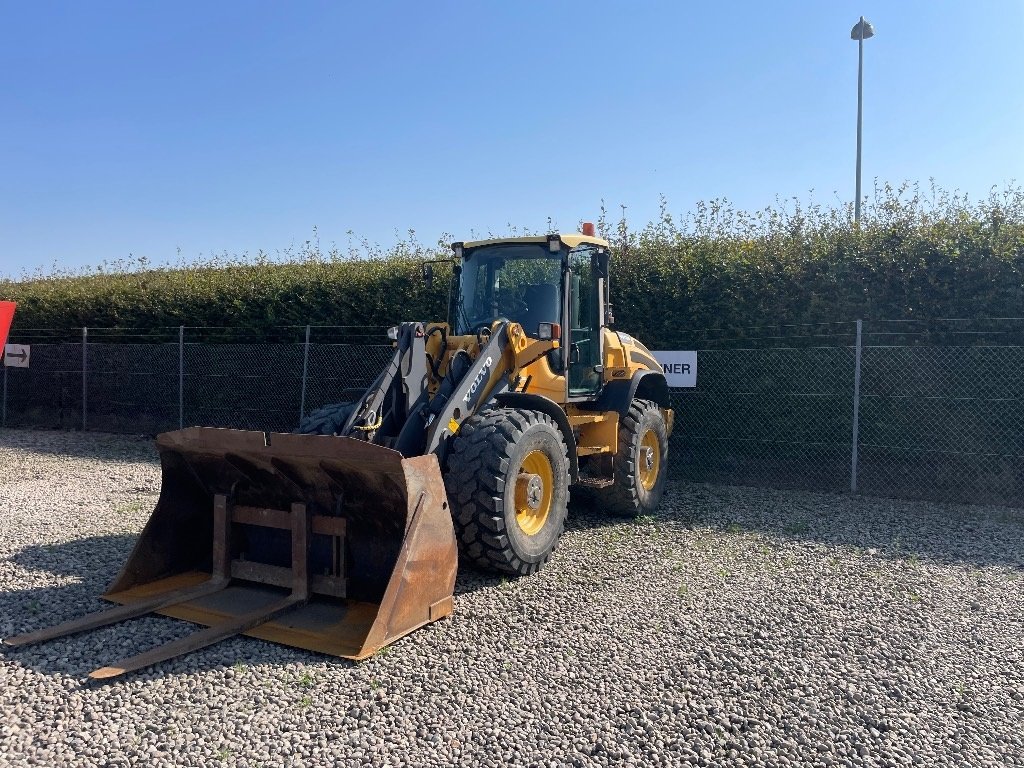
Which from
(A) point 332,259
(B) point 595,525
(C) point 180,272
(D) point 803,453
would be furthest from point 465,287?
(C) point 180,272

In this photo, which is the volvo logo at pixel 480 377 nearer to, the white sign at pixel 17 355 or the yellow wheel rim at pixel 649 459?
the yellow wheel rim at pixel 649 459

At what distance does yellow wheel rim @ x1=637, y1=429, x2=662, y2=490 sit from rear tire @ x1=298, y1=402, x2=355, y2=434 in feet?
9.93

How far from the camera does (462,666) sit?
15.3 feet

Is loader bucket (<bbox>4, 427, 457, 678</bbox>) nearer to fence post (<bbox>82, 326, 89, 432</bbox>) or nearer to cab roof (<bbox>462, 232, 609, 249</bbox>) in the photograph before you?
cab roof (<bbox>462, 232, 609, 249</bbox>)

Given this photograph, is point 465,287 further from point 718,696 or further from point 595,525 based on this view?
point 718,696

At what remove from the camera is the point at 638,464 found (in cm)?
830

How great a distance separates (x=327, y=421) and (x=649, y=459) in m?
3.44

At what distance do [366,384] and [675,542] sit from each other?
6277 millimetres

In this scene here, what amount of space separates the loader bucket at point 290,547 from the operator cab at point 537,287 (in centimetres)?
226

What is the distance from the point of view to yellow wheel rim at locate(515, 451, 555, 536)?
20.5 feet

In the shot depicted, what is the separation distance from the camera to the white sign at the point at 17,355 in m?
16.5

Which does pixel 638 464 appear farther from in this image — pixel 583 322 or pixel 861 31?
pixel 861 31

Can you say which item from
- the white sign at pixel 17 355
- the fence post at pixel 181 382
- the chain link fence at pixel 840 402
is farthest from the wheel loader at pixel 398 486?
the white sign at pixel 17 355

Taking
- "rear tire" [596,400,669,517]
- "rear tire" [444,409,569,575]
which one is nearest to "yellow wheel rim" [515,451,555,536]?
"rear tire" [444,409,569,575]
